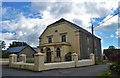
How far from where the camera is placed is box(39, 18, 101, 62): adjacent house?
36.2m

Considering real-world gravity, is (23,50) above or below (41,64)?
above

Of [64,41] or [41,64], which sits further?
[64,41]

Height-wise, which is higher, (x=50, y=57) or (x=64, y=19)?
(x=64, y=19)

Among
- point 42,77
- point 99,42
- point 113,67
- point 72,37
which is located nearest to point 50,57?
point 72,37

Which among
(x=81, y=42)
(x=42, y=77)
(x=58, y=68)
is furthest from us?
(x=81, y=42)

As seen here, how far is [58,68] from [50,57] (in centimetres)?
1820

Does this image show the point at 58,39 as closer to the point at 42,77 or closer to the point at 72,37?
the point at 72,37

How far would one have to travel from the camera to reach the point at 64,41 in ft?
127

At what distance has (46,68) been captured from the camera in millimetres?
18781

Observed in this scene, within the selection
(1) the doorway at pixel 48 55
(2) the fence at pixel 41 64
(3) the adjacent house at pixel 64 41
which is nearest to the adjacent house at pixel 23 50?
(3) the adjacent house at pixel 64 41

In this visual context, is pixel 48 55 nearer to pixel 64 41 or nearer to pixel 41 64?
pixel 64 41

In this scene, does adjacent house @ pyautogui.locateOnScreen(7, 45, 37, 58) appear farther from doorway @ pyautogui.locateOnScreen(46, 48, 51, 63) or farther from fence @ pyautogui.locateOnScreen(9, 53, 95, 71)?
fence @ pyautogui.locateOnScreen(9, 53, 95, 71)

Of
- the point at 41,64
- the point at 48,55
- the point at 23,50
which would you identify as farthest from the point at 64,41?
the point at 41,64

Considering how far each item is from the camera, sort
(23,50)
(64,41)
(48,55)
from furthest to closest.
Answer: (23,50) < (48,55) < (64,41)
